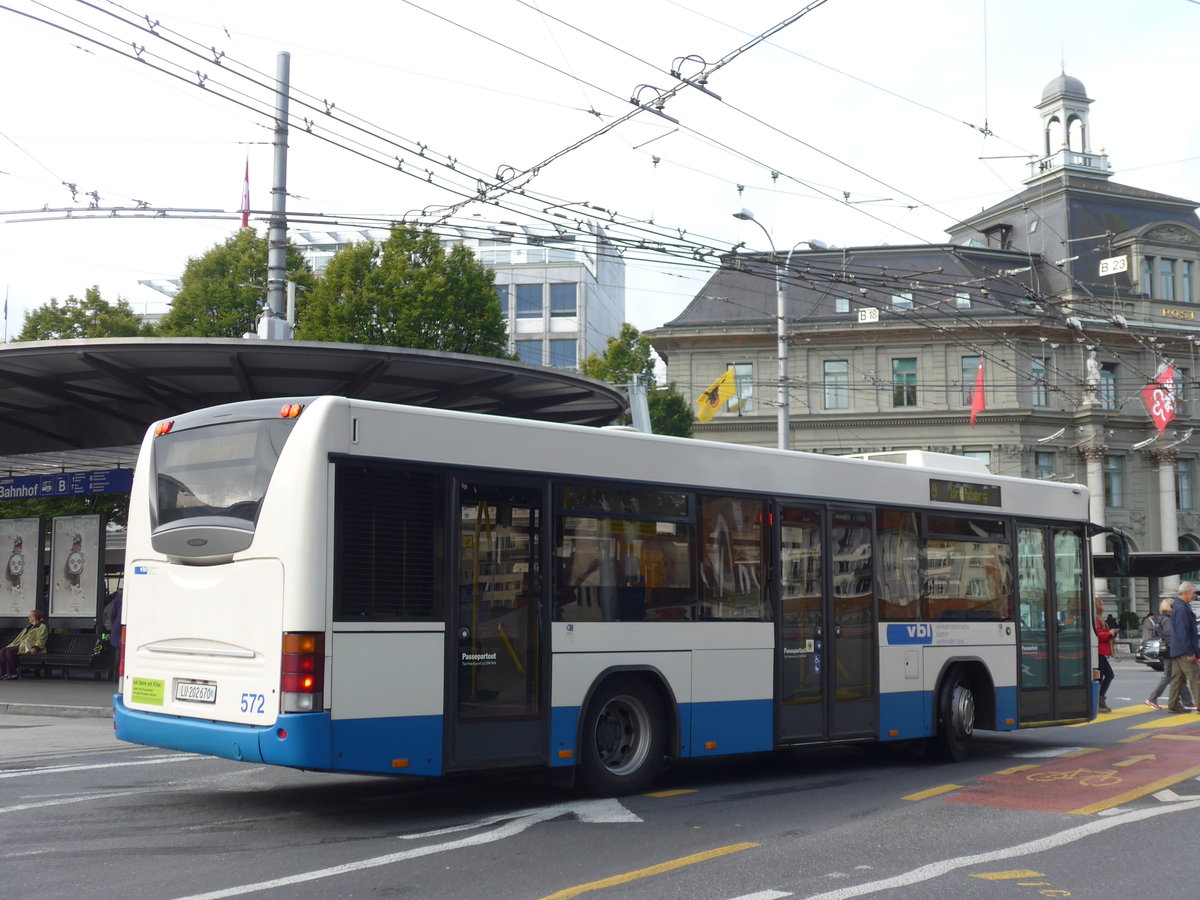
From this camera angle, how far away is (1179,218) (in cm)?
6284

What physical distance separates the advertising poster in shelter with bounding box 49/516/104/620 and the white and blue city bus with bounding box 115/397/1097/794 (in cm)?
1348

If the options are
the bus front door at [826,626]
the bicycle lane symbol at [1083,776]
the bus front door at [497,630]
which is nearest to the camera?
the bus front door at [497,630]

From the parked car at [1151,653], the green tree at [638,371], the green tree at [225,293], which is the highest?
the green tree at [225,293]

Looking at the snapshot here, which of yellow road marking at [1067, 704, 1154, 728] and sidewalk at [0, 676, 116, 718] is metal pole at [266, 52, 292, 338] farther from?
yellow road marking at [1067, 704, 1154, 728]

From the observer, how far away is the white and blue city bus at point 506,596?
8188 mm

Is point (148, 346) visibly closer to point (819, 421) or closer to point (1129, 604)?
point (819, 421)

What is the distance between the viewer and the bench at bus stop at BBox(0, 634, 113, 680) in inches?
873

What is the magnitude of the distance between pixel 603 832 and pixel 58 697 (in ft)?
43.1

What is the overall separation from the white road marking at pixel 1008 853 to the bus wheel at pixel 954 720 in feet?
9.65

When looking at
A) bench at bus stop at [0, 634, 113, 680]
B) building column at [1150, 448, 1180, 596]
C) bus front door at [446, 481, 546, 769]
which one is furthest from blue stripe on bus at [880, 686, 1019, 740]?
building column at [1150, 448, 1180, 596]

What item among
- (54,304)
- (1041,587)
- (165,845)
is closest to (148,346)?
(165,845)

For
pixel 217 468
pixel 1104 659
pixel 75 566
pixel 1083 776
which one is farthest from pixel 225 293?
pixel 1083 776

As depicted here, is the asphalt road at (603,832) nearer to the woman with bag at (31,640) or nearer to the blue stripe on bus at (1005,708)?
the blue stripe on bus at (1005,708)

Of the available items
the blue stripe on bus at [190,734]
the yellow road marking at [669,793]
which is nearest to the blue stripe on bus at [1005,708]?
the yellow road marking at [669,793]
